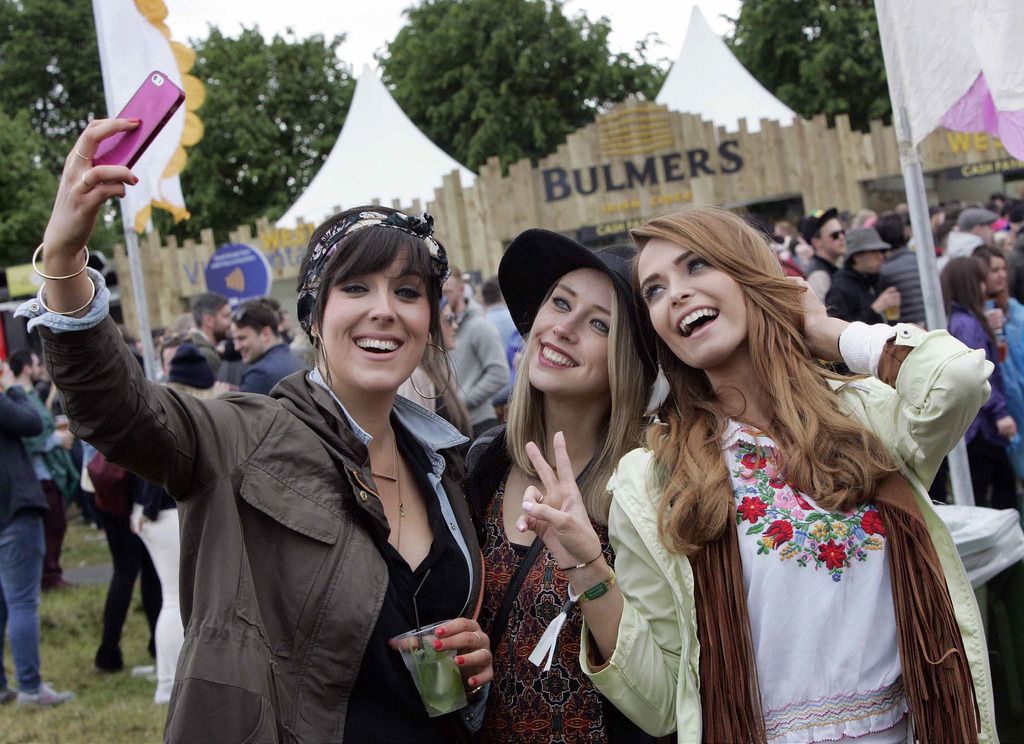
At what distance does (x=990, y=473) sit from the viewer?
21.6 ft

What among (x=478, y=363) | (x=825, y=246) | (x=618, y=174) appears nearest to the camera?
(x=478, y=363)

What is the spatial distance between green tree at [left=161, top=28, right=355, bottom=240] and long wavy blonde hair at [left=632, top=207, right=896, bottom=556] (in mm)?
31798

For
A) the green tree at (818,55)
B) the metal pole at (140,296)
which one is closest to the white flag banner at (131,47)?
the metal pole at (140,296)

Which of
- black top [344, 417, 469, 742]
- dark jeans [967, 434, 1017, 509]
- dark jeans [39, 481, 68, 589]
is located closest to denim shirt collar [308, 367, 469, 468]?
black top [344, 417, 469, 742]

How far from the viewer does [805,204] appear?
15.5m

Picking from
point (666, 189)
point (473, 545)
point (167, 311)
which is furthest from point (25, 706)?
point (666, 189)

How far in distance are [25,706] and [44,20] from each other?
109 feet

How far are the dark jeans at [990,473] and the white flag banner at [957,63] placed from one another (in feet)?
10.0

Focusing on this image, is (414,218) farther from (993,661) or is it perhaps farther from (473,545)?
(993,661)

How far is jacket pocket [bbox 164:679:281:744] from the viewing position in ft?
5.74

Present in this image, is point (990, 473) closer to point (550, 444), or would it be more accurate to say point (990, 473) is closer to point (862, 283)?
point (862, 283)

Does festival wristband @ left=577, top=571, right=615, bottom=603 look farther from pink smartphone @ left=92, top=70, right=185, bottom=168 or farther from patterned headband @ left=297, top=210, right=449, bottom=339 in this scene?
pink smartphone @ left=92, top=70, right=185, bottom=168

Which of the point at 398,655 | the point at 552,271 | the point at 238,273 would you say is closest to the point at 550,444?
the point at 552,271

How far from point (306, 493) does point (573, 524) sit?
51cm
